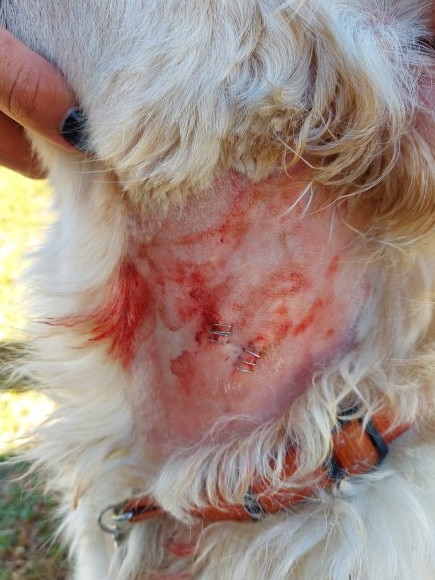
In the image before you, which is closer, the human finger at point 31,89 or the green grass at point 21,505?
the human finger at point 31,89

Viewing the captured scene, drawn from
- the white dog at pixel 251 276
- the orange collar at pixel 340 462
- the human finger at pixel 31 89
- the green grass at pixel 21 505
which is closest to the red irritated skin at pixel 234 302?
the white dog at pixel 251 276

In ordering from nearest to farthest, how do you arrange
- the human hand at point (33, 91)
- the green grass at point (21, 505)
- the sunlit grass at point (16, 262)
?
1. the human hand at point (33, 91)
2. the sunlit grass at point (16, 262)
3. the green grass at point (21, 505)

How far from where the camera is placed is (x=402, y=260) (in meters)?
1.24

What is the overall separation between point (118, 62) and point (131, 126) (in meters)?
0.10

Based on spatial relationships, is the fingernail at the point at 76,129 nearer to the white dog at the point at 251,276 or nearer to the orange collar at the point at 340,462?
the white dog at the point at 251,276

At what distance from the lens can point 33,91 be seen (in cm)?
111

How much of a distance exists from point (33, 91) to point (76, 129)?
9 centimetres

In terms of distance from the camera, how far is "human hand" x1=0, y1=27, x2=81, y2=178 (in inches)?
43.0

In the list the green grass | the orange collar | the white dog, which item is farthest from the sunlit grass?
the orange collar

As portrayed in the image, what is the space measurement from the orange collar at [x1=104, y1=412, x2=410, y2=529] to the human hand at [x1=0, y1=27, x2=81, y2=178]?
2.10 feet

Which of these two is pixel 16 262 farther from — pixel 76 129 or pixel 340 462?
pixel 340 462

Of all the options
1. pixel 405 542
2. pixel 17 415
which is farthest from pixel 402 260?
pixel 17 415

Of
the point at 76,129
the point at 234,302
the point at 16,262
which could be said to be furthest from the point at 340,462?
the point at 16,262

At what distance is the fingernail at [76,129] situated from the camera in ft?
3.75
